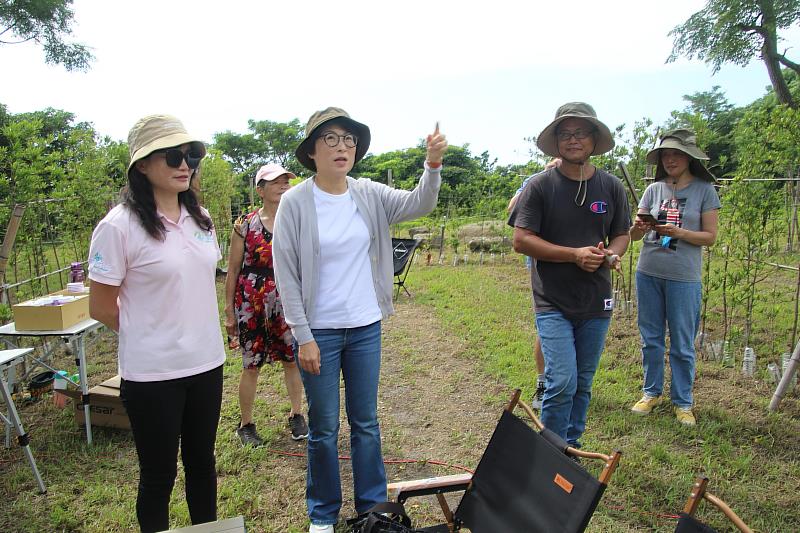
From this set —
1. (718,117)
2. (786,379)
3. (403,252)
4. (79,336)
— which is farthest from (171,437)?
(718,117)

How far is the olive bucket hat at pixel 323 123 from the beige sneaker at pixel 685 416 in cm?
274

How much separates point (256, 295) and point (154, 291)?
51.8 inches

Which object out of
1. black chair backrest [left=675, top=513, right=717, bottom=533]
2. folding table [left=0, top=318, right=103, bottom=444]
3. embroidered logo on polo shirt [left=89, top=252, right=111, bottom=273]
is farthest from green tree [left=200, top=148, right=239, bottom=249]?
black chair backrest [left=675, top=513, right=717, bottom=533]

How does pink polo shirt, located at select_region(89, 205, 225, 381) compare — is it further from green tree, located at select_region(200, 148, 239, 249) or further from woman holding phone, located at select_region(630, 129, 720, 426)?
green tree, located at select_region(200, 148, 239, 249)

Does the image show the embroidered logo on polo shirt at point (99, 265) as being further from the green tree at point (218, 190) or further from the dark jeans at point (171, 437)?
the green tree at point (218, 190)

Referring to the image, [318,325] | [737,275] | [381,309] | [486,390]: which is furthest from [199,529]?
[737,275]

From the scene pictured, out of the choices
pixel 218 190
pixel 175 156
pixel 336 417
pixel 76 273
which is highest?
pixel 218 190

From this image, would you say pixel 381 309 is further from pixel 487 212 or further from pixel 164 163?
pixel 487 212

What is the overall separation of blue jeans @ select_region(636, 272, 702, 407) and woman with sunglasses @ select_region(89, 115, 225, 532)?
9.34 feet

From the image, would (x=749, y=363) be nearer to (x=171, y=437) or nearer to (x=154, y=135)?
(x=171, y=437)

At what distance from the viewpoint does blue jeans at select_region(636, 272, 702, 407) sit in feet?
11.3

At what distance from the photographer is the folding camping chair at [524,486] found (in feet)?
5.50

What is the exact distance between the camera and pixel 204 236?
2100 millimetres

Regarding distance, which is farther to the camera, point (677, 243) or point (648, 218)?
point (677, 243)
